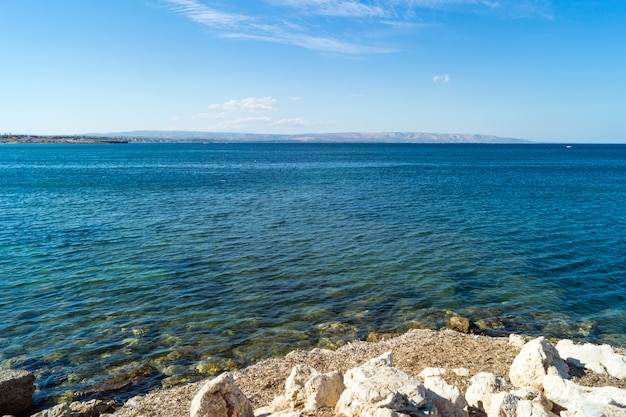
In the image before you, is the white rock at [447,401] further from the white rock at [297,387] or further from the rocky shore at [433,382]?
the white rock at [297,387]

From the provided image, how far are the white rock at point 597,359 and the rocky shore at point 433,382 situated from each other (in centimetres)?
3

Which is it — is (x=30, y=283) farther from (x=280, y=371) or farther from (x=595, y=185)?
(x=595, y=185)

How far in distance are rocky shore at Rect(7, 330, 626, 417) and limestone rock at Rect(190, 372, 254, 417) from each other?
0.10 feet

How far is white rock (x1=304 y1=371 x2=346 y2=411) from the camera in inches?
381

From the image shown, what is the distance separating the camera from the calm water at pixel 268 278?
17375mm

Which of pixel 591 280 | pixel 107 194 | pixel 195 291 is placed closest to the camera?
pixel 195 291

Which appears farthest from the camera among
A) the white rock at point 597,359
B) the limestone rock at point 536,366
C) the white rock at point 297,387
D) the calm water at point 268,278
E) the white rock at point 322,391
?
the calm water at point 268,278

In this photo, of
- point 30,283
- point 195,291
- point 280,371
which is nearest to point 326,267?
point 195,291

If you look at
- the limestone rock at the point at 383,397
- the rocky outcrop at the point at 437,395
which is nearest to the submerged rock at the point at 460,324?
the rocky outcrop at the point at 437,395

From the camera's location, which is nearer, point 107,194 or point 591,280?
point 591,280

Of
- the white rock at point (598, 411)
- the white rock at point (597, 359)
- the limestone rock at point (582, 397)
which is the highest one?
the white rock at point (598, 411)

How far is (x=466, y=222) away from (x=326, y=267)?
2006 centimetres

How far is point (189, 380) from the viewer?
14906mm

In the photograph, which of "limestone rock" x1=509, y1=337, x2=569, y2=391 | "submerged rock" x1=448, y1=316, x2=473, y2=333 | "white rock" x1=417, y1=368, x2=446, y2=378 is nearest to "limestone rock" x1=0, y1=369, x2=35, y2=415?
"white rock" x1=417, y1=368, x2=446, y2=378
